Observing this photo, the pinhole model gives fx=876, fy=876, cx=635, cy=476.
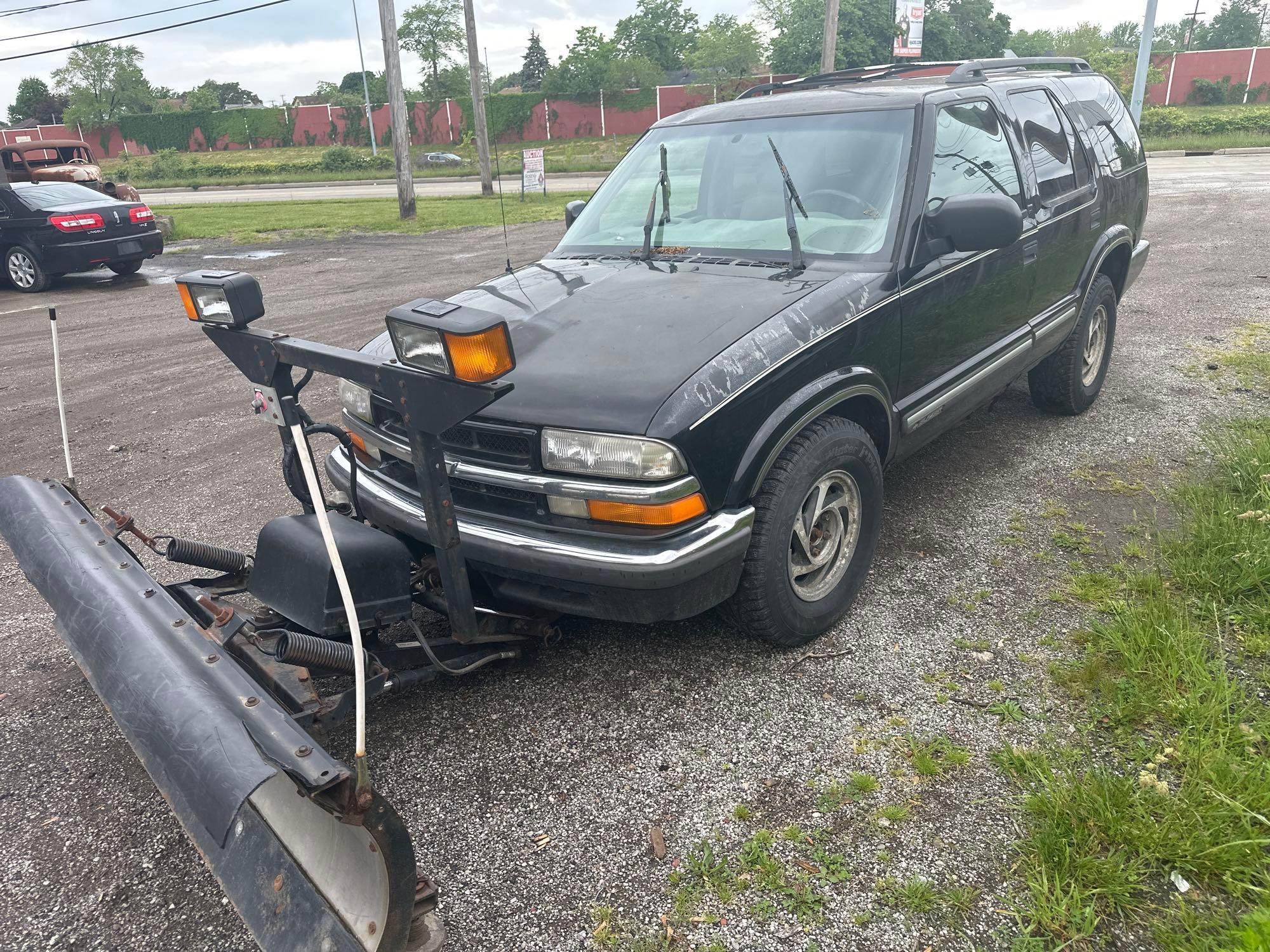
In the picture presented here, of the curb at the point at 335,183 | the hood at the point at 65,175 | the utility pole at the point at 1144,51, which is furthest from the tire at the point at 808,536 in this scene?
the curb at the point at 335,183

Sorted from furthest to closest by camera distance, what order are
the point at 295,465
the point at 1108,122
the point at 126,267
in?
the point at 126,267
the point at 1108,122
the point at 295,465

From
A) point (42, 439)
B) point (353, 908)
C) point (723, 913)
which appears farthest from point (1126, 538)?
point (42, 439)

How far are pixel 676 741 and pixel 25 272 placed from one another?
13.1 meters

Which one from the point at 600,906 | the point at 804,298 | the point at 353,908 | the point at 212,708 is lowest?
the point at 600,906

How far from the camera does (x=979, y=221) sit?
11.1 ft

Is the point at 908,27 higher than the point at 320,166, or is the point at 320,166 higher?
the point at 908,27

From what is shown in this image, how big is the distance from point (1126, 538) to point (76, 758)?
13.9 feet

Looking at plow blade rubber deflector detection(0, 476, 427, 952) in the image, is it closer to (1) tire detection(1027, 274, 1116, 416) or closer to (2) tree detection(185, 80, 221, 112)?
(1) tire detection(1027, 274, 1116, 416)

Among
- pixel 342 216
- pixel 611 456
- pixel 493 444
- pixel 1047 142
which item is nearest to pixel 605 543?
pixel 611 456

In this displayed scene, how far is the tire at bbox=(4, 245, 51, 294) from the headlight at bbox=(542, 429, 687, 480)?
40.7ft

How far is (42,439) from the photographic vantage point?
610 cm

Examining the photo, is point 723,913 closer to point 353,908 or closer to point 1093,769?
point 353,908

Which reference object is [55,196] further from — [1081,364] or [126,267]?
[1081,364]

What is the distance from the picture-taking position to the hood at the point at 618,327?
106 inches
